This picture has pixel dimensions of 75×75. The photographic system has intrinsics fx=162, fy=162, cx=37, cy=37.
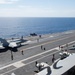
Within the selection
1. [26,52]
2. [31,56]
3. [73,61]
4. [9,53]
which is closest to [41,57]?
[31,56]

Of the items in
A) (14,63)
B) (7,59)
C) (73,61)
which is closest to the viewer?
(73,61)

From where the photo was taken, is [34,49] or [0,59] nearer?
[0,59]

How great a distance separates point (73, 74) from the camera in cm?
3216

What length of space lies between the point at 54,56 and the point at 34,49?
11830 millimetres

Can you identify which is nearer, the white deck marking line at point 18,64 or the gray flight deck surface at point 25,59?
the gray flight deck surface at point 25,59

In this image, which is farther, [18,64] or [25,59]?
[25,59]

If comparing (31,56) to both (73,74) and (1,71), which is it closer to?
(1,71)

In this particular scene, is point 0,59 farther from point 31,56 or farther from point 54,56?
point 54,56

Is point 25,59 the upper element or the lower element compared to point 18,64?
upper

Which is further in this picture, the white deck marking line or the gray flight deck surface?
the white deck marking line

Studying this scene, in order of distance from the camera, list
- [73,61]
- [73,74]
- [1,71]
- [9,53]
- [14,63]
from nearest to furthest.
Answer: [73,74]
[73,61]
[1,71]
[14,63]
[9,53]

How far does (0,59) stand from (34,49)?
1607 centimetres

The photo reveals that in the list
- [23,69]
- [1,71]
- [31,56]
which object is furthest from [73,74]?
[31,56]

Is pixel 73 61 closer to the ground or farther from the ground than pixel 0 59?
farther from the ground
